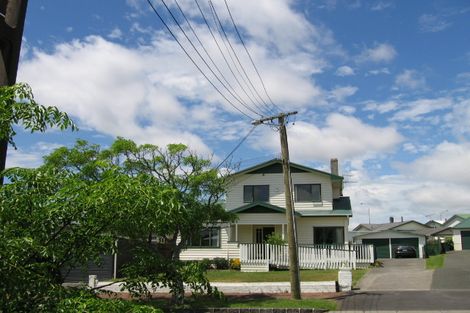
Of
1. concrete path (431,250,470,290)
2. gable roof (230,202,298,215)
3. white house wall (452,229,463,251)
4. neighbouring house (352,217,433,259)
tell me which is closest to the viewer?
concrete path (431,250,470,290)

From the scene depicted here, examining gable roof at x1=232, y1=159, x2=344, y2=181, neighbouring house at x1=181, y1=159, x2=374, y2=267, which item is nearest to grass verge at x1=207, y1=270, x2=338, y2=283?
neighbouring house at x1=181, y1=159, x2=374, y2=267

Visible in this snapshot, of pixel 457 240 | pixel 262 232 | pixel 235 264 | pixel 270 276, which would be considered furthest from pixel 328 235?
pixel 457 240

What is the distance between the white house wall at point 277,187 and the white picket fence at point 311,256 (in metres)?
4.66

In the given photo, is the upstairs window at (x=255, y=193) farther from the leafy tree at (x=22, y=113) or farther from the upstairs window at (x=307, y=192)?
the leafy tree at (x=22, y=113)

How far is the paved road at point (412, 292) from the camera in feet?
51.2

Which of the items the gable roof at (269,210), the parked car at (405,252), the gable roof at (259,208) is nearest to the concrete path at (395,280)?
the gable roof at (269,210)

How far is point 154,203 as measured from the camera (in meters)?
3.62

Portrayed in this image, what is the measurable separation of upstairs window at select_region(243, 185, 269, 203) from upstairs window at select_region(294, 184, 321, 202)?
2.07 m

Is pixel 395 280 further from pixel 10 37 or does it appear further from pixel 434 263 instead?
pixel 10 37

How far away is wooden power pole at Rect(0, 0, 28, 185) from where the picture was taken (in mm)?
5121

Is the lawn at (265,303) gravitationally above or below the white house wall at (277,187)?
below

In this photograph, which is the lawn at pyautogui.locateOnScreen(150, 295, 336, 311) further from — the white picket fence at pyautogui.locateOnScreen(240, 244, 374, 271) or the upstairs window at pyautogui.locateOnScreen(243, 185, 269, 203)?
the upstairs window at pyautogui.locateOnScreen(243, 185, 269, 203)

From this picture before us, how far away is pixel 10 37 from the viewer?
519 centimetres

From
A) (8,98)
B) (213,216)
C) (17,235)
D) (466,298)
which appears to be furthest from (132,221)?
(466,298)
